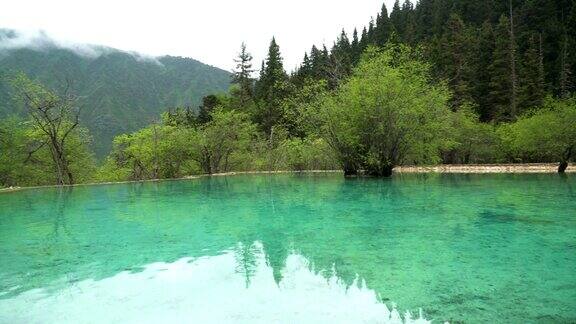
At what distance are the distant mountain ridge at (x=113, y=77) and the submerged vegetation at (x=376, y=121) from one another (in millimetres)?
73107

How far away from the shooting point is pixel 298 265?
7.02m

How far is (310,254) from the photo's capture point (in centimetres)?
773

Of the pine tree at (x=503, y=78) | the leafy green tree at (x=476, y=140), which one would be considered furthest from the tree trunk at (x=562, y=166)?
the pine tree at (x=503, y=78)

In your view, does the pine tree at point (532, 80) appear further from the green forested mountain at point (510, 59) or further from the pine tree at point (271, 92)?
the pine tree at point (271, 92)

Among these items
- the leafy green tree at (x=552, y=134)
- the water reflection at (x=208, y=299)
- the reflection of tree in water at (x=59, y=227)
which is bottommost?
the water reflection at (x=208, y=299)

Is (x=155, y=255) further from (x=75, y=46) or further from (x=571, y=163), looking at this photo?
(x=75, y=46)

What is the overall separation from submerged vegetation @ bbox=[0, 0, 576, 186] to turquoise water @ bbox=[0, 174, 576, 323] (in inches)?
574

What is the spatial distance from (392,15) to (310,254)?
93.9 m

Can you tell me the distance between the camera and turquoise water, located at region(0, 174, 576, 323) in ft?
16.5

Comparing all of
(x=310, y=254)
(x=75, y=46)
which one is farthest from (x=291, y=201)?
(x=75, y=46)

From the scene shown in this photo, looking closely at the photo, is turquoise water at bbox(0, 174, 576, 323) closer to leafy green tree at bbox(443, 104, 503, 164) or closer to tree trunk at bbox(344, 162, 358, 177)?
tree trunk at bbox(344, 162, 358, 177)

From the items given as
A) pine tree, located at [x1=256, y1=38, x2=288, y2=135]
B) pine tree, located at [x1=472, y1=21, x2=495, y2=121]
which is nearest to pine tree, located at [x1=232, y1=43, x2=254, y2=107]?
pine tree, located at [x1=256, y1=38, x2=288, y2=135]

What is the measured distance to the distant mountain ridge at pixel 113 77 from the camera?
417ft

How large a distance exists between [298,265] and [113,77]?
16457 centimetres
